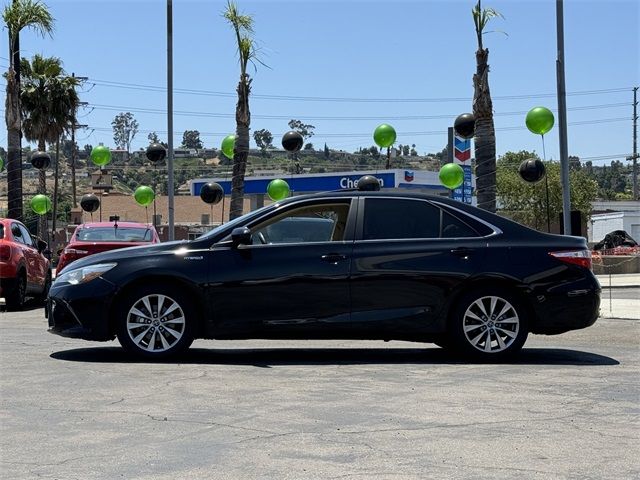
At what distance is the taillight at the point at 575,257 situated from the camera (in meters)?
9.56

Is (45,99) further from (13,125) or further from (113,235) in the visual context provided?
(113,235)

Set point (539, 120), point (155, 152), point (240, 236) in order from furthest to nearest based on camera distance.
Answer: point (155, 152) < point (539, 120) < point (240, 236)

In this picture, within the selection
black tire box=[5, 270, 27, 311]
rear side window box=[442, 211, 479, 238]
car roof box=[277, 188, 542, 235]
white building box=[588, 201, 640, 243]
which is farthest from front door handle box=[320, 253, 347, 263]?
white building box=[588, 201, 640, 243]

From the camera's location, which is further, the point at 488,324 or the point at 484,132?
the point at 484,132

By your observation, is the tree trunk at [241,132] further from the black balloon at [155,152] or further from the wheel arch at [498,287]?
the wheel arch at [498,287]

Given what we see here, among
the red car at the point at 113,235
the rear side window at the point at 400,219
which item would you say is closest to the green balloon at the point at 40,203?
the red car at the point at 113,235

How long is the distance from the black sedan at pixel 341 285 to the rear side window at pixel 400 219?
13 millimetres

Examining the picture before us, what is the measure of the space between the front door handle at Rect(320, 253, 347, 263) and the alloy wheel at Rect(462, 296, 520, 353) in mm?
1291

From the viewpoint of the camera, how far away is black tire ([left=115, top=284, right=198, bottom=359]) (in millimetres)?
9281

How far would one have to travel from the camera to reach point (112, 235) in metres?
18.1

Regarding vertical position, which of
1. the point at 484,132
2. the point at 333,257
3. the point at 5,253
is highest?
the point at 484,132

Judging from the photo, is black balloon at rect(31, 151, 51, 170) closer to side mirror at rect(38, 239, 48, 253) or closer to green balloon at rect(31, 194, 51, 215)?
green balloon at rect(31, 194, 51, 215)

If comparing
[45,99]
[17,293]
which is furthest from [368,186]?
[45,99]

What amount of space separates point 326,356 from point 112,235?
908 centimetres
